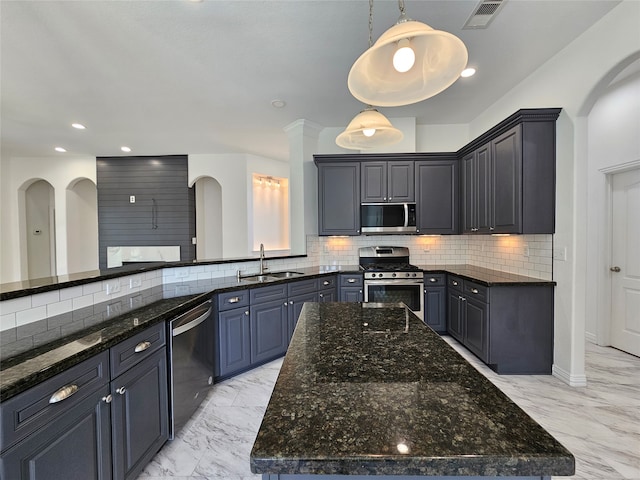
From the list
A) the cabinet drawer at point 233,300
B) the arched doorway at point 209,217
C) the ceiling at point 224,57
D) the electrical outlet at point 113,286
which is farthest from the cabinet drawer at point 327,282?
the arched doorway at point 209,217

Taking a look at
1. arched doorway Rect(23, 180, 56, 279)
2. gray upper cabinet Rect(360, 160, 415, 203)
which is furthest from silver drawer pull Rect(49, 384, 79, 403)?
arched doorway Rect(23, 180, 56, 279)

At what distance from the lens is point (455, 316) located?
3.47m

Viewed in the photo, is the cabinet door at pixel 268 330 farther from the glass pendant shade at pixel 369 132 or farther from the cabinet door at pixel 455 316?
the cabinet door at pixel 455 316

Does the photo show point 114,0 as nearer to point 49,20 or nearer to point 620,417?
point 49,20

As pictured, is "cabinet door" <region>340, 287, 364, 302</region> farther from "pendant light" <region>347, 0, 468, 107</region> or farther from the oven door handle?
"pendant light" <region>347, 0, 468, 107</region>

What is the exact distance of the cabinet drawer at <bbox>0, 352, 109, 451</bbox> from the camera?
0.94m

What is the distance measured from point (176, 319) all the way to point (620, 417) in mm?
3356

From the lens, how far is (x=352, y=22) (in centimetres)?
218

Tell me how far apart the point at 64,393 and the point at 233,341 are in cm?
168

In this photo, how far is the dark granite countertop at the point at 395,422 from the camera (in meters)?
0.59

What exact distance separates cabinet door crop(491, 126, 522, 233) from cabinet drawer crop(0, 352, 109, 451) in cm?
334

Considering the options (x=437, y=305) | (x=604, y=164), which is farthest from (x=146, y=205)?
(x=604, y=164)

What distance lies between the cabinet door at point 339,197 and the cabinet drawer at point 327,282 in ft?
2.32

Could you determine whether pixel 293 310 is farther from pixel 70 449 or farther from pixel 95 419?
pixel 70 449
